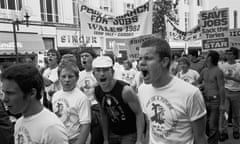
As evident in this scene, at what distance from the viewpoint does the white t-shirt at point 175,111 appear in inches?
90.3

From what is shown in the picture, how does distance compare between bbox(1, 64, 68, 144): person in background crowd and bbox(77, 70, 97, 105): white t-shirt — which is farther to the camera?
bbox(77, 70, 97, 105): white t-shirt

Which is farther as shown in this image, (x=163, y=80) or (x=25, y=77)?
(x=163, y=80)

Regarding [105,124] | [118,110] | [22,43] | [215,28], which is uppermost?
[22,43]

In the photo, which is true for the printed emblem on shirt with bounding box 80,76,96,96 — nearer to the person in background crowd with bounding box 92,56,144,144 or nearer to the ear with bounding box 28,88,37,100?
the person in background crowd with bounding box 92,56,144,144

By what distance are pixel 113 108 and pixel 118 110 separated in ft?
0.22

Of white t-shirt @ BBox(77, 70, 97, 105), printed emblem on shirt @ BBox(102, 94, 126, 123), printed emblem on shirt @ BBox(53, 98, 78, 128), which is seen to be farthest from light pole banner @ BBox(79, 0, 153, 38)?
printed emblem on shirt @ BBox(53, 98, 78, 128)

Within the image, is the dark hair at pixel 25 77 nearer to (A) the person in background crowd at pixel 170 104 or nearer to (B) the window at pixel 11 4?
(A) the person in background crowd at pixel 170 104

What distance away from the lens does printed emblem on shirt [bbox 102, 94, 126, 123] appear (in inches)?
135

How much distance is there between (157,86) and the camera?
2471 mm

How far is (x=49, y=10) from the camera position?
20.7m

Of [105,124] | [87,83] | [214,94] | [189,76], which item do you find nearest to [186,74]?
[189,76]

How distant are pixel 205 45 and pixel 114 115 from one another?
18.2 feet

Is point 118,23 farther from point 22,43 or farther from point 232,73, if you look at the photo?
point 22,43

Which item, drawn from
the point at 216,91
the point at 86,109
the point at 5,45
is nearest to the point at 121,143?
the point at 86,109
